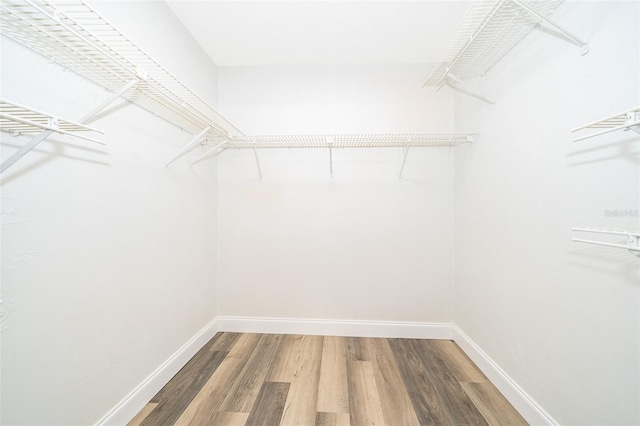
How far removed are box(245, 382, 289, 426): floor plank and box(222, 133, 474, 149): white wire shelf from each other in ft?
→ 5.58

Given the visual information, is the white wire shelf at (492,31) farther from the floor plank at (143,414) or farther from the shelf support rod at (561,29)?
the floor plank at (143,414)

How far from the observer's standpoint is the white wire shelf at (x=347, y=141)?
1872 mm

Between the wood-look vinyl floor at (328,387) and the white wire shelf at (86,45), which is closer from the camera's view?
the white wire shelf at (86,45)

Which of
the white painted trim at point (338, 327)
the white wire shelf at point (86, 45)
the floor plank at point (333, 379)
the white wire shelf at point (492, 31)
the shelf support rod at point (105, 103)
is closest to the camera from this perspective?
the white wire shelf at point (86, 45)

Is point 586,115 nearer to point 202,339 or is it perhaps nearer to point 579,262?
point 579,262

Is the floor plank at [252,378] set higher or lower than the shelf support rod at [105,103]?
lower

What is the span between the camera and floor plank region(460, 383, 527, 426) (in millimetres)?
1313

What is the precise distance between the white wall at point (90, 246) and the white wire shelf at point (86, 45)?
6cm

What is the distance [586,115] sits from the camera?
40.3 inches

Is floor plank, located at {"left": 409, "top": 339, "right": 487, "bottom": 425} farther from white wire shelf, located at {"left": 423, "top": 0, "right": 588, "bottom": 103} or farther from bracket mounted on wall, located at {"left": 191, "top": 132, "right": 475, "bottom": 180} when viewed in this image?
white wire shelf, located at {"left": 423, "top": 0, "right": 588, "bottom": 103}

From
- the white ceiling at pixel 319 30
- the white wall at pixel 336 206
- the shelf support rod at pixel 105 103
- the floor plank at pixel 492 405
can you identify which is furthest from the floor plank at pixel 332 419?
the white ceiling at pixel 319 30

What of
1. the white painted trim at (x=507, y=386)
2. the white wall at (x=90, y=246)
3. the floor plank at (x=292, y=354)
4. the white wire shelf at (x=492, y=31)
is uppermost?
the white wire shelf at (x=492, y=31)

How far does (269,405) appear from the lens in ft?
4.59

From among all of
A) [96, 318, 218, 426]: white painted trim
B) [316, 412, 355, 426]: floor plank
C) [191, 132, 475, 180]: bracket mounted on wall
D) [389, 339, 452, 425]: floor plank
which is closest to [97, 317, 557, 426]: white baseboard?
[96, 318, 218, 426]: white painted trim
